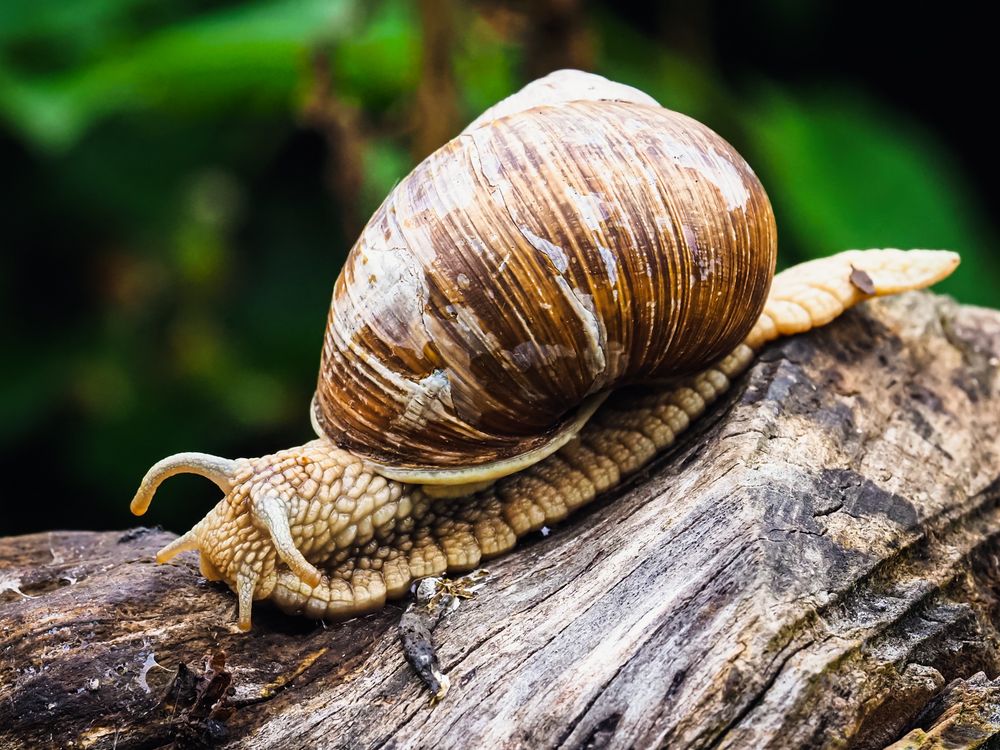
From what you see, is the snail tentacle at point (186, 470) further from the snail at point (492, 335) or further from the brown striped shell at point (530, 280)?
the brown striped shell at point (530, 280)

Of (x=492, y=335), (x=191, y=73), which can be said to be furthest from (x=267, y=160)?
(x=492, y=335)

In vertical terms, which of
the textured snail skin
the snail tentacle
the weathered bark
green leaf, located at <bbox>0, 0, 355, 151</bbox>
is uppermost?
green leaf, located at <bbox>0, 0, 355, 151</bbox>

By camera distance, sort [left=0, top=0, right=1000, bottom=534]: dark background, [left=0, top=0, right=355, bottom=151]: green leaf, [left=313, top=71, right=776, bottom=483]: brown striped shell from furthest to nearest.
A: [left=0, top=0, right=1000, bottom=534]: dark background
[left=0, top=0, right=355, bottom=151]: green leaf
[left=313, top=71, right=776, bottom=483]: brown striped shell

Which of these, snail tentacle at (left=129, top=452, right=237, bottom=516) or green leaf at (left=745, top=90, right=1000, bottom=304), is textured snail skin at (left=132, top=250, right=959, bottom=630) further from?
green leaf at (left=745, top=90, right=1000, bottom=304)

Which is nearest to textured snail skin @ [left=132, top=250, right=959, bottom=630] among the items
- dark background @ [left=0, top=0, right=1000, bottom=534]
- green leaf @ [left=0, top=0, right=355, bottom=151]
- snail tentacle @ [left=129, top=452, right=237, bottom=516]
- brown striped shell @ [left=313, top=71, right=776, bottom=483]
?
snail tentacle @ [left=129, top=452, right=237, bottom=516]

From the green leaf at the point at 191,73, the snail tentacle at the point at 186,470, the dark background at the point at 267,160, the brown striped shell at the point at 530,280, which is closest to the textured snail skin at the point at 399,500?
the snail tentacle at the point at 186,470

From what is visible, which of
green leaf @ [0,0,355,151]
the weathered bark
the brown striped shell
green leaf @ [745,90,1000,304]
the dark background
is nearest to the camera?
the weathered bark
